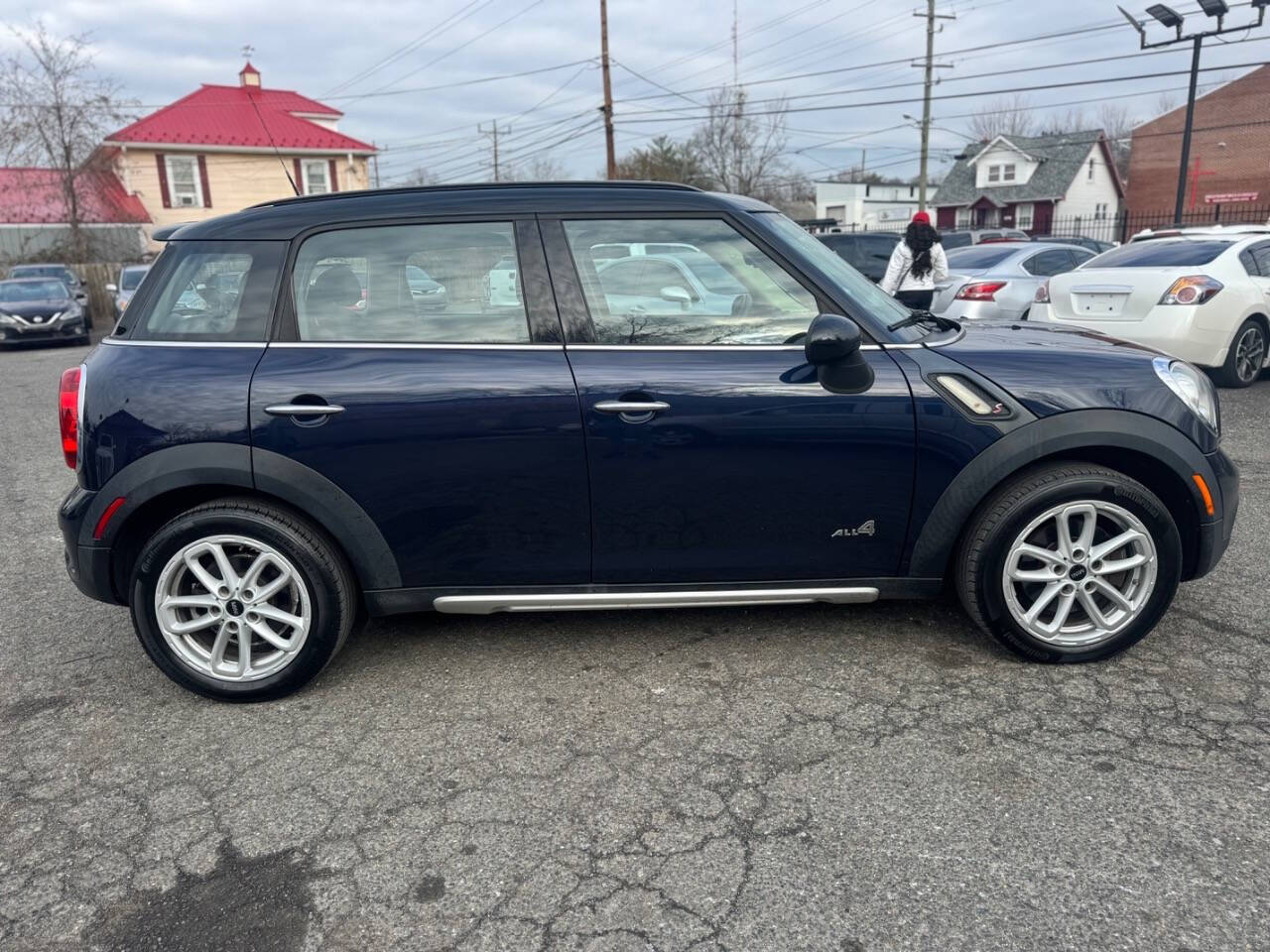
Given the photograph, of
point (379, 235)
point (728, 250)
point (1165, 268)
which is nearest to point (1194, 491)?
point (728, 250)

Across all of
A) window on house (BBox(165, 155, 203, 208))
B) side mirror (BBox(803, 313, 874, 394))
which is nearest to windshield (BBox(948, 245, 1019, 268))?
side mirror (BBox(803, 313, 874, 394))

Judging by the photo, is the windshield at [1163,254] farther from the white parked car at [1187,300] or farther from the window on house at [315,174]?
the window on house at [315,174]

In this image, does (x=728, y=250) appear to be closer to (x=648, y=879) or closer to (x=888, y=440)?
(x=888, y=440)

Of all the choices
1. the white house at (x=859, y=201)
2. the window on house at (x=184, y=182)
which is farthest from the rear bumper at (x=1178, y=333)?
the white house at (x=859, y=201)

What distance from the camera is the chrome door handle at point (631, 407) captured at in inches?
126

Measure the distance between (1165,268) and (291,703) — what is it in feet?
26.9

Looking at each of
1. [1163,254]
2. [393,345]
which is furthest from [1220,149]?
[393,345]

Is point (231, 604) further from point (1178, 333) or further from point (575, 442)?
point (1178, 333)

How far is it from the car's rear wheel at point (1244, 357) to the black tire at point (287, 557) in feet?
27.3

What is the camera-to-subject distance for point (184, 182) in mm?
35500

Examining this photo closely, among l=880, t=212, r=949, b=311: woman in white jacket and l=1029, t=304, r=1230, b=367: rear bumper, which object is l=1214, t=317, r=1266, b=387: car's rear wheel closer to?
l=1029, t=304, r=1230, b=367: rear bumper

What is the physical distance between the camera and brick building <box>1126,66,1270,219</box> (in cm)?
4266

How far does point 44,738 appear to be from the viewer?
3.23m

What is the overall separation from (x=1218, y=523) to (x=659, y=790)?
230 cm
